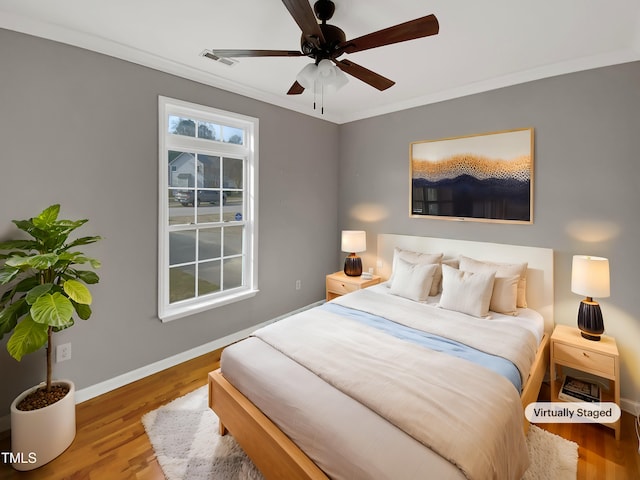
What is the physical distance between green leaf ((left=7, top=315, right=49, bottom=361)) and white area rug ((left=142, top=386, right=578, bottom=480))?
0.91 m

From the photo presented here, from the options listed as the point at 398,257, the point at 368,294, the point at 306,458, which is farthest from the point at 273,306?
the point at 306,458

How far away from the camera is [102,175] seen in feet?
7.87

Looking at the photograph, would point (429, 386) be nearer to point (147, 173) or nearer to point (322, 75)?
point (322, 75)

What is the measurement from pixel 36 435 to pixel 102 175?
1731 millimetres

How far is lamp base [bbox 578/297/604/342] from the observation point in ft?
7.60

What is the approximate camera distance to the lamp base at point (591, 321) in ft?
7.60

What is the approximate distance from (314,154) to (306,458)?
3372 mm

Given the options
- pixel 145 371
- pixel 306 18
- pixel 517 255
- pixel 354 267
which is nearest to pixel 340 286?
pixel 354 267

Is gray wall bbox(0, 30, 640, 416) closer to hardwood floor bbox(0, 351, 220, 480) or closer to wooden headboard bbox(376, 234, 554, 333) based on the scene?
wooden headboard bbox(376, 234, 554, 333)

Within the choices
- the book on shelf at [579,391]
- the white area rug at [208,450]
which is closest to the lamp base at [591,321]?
the book on shelf at [579,391]

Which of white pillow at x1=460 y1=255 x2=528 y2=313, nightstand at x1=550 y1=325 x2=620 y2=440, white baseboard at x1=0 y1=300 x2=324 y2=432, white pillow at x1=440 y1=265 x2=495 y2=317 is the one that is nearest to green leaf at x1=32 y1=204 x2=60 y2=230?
white baseboard at x1=0 y1=300 x2=324 y2=432

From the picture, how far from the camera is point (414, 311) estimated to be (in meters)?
2.60

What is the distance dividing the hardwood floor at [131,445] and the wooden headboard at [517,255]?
75 centimetres

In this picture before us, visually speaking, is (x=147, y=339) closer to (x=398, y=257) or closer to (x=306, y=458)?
(x=306, y=458)
